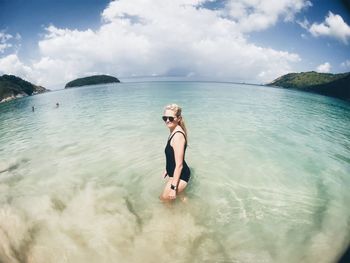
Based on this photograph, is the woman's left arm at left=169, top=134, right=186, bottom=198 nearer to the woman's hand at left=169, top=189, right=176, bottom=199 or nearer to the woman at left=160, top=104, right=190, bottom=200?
the woman at left=160, top=104, right=190, bottom=200

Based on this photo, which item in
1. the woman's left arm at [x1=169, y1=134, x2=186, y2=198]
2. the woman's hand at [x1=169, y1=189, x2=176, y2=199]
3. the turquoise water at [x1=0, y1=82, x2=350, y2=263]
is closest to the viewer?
the turquoise water at [x1=0, y1=82, x2=350, y2=263]

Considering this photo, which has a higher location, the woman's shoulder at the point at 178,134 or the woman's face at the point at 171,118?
the woman's face at the point at 171,118

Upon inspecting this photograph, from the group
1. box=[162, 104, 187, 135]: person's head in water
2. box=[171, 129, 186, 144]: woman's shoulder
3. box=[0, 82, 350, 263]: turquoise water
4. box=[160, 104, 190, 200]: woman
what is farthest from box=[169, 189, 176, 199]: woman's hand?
box=[162, 104, 187, 135]: person's head in water

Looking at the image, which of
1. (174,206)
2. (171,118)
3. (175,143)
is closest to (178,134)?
(175,143)

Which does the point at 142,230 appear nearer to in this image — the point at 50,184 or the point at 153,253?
the point at 153,253

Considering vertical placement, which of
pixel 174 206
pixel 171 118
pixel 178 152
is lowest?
pixel 174 206

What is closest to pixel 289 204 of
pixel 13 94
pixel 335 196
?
pixel 335 196

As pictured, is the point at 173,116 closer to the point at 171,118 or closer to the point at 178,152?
the point at 171,118

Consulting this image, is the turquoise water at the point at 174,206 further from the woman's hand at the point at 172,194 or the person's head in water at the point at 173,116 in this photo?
the person's head in water at the point at 173,116

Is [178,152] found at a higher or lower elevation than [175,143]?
lower

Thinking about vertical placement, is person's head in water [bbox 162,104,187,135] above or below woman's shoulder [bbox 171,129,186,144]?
above

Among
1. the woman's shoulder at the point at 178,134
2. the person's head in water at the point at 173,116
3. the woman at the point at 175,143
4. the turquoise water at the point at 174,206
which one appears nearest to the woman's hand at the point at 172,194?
the woman at the point at 175,143

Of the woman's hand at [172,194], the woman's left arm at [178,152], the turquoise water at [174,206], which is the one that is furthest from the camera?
the woman's hand at [172,194]

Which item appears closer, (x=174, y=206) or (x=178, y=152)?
(x=178, y=152)
